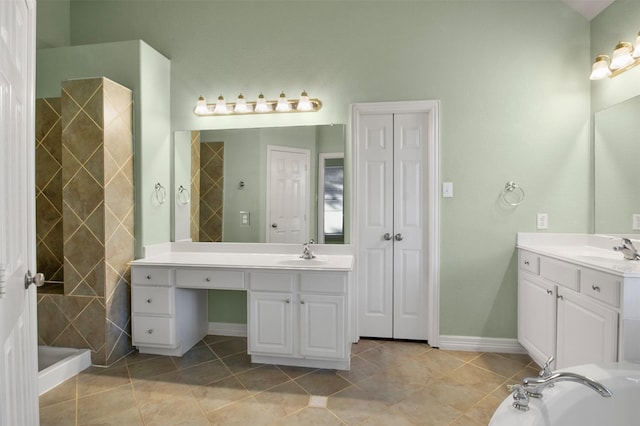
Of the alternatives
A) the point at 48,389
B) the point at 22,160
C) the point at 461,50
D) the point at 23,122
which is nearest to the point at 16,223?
the point at 22,160

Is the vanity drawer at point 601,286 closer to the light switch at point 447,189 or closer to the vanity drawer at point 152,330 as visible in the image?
the light switch at point 447,189

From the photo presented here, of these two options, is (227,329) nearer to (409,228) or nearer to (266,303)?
(266,303)

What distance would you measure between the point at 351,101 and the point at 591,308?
2230mm

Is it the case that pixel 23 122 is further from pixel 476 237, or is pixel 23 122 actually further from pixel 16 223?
pixel 476 237

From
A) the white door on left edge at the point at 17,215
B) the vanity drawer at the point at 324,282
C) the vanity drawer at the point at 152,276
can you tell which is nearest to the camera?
the white door on left edge at the point at 17,215

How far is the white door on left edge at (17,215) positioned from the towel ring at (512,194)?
3050 mm

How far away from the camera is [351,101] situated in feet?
10.1

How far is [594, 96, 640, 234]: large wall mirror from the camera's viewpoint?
233 centimetres

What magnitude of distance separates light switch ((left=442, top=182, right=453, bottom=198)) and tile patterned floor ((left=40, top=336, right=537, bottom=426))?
1302 millimetres

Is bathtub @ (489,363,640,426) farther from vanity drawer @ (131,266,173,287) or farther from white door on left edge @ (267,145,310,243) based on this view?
vanity drawer @ (131,266,173,287)

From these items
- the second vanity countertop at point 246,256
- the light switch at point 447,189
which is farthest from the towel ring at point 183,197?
the light switch at point 447,189

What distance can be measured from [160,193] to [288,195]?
3.76 feet

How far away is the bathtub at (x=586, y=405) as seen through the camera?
1.19 metres

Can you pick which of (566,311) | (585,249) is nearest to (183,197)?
(566,311)
